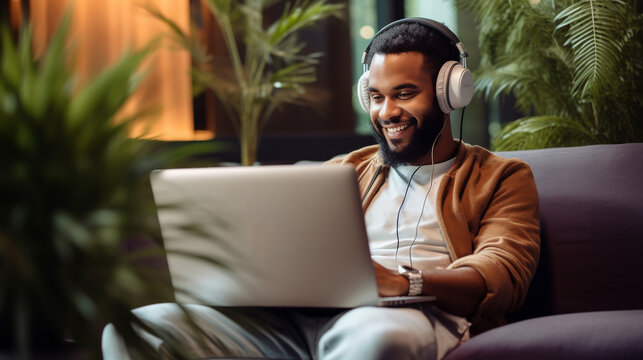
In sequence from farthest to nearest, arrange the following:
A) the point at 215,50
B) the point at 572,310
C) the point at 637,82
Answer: the point at 215,50
the point at 637,82
the point at 572,310

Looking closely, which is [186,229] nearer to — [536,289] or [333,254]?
[333,254]

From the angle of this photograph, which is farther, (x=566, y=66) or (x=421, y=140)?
(x=566, y=66)

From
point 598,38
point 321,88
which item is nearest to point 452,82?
point 598,38

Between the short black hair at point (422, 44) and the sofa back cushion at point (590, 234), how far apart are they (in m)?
0.40

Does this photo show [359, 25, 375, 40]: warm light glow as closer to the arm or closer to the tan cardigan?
the tan cardigan

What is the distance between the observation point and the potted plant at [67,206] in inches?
21.6

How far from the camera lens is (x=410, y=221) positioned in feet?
5.53

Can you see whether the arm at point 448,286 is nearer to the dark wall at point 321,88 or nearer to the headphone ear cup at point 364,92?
the headphone ear cup at point 364,92

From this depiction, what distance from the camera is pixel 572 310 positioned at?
1.64 m

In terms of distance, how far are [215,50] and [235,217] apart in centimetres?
423

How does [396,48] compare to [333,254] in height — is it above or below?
above

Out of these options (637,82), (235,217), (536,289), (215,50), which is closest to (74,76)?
(235,217)

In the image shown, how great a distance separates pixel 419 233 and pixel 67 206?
116 centimetres

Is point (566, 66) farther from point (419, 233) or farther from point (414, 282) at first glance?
point (414, 282)
